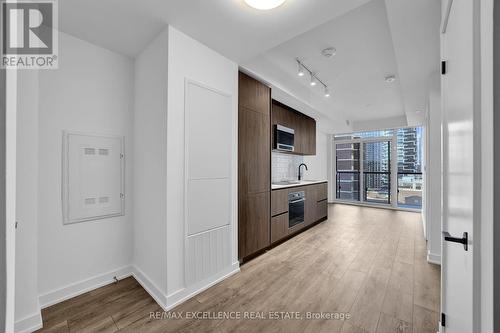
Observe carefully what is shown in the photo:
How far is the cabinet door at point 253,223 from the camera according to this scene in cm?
277

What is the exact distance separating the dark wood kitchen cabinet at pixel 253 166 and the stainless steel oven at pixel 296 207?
70cm

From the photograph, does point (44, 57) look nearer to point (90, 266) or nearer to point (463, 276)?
point (90, 266)

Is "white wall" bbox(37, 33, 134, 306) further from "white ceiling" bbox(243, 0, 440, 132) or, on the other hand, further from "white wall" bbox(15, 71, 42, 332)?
"white ceiling" bbox(243, 0, 440, 132)

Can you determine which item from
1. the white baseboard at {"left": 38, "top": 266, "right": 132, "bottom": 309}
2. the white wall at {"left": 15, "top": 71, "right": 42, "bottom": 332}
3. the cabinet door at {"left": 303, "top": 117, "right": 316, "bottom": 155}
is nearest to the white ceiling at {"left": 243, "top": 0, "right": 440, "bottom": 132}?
the cabinet door at {"left": 303, "top": 117, "right": 316, "bottom": 155}

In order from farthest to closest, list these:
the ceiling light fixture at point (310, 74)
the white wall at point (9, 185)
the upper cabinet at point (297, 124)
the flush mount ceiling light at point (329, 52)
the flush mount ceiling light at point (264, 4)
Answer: the upper cabinet at point (297, 124), the ceiling light fixture at point (310, 74), the flush mount ceiling light at point (329, 52), the flush mount ceiling light at point (264, 4), the white wall at point (9, 185)

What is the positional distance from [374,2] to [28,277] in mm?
3556

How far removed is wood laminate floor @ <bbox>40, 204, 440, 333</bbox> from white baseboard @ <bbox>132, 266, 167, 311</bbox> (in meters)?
0.05

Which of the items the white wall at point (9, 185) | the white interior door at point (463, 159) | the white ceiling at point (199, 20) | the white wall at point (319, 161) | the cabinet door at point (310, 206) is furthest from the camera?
the white wall at point (319, 161)

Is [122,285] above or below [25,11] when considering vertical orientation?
below

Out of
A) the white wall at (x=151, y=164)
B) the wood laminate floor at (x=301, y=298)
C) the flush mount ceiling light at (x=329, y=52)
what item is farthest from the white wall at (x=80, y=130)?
the flush mount ceiling light at (x=329, y=52)

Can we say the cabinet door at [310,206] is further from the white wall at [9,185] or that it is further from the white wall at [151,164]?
the white wall at [9,185]

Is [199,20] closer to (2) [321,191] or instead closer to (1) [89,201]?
(1) [89,201]

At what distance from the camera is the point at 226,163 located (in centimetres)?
249

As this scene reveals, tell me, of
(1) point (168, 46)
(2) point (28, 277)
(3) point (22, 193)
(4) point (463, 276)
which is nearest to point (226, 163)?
(1) point (168, 46)
